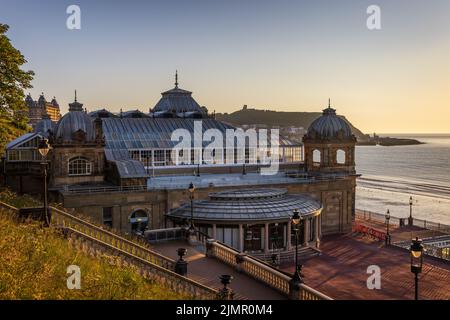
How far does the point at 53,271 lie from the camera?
1505cm

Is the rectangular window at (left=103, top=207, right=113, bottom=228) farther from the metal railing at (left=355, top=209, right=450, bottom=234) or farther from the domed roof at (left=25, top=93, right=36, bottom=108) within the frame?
the domed roof at (left=25, top=93, right=36, bottom=108)

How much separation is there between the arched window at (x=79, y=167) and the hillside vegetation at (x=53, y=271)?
2709cm

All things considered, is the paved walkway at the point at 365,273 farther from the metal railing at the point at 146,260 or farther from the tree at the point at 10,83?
the tree at the point at 10,83

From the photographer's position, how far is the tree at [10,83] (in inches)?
1133

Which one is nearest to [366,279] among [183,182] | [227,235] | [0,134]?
[227,235]

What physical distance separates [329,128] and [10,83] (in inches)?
1510

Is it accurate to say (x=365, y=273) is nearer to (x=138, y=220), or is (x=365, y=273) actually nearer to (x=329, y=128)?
(x=138, y=220)

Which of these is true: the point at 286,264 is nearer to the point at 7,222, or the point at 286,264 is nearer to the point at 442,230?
the point at 7,222

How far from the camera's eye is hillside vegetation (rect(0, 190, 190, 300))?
1332cm

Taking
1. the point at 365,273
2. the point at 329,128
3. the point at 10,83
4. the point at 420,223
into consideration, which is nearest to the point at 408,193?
the point at 420,223

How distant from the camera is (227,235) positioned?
37375 mm

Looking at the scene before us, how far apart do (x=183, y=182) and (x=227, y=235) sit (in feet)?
34.9

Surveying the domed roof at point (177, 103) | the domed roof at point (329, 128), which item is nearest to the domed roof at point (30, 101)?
the domed roof at point (177, 103)
